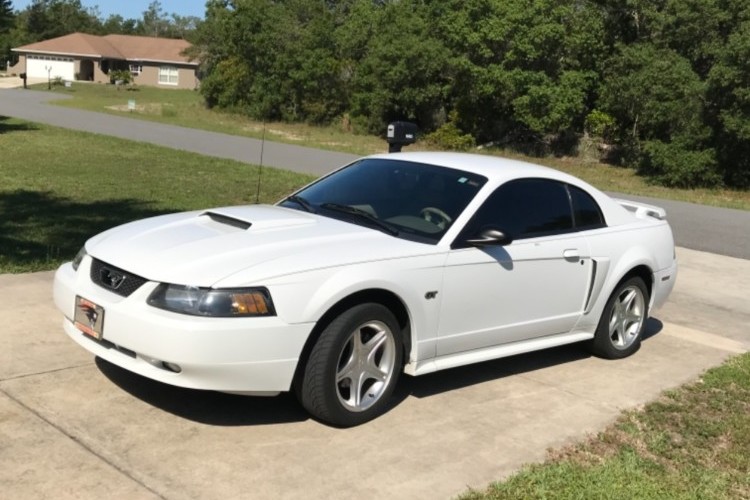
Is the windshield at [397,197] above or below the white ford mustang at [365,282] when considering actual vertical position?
above

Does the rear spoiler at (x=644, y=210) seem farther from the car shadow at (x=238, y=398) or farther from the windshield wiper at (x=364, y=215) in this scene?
the windshield wiper at (x=364, y=215)

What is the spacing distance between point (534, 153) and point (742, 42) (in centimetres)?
1172

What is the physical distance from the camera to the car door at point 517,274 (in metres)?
5.00

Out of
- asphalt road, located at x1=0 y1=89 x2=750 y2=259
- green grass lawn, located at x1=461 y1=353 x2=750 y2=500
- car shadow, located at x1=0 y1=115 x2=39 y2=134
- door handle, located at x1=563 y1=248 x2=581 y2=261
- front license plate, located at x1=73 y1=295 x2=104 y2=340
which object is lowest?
car shadow, located at x1=0 y1=115 x2=39 y2=134

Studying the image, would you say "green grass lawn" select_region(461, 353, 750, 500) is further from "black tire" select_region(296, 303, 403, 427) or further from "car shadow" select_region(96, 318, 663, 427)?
"car shadow" select_region(96, 318, 663, 427)

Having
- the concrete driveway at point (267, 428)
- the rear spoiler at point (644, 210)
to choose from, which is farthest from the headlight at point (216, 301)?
the rear spoiler at point (644, 210)

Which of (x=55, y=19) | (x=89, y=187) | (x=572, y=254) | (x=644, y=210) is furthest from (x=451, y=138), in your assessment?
(x=55, y=19)

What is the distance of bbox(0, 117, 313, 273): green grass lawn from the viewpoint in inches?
360

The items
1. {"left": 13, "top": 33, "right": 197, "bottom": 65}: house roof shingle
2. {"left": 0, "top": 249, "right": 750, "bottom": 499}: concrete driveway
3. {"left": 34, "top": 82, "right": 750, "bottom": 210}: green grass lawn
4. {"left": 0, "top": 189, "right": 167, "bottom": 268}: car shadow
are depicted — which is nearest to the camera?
{"left": 0, "top": 249, "right": 750, "bottom": 499}: concrete driveway

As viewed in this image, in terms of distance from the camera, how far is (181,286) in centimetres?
418

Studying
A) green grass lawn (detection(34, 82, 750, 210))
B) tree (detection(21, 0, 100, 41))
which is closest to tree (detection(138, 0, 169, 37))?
tree (detection(21, 0, 100, 41))

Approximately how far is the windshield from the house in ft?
250

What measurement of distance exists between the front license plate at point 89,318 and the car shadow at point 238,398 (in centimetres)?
51

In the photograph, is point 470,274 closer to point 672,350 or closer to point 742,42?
point 672,350
